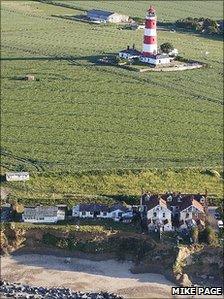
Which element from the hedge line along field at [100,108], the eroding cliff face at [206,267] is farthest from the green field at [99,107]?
the eroding cliff face at [206,267]

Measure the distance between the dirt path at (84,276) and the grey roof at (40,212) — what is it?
10.2 ft

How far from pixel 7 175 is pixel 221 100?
90.4ft

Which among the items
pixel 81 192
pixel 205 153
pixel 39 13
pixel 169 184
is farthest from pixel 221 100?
pixel 39 13

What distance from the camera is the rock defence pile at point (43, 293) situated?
4566cm

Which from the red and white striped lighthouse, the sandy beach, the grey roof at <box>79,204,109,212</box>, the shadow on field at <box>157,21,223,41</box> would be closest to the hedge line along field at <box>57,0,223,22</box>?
the shadow on field at <box>157,21,223,41</box>

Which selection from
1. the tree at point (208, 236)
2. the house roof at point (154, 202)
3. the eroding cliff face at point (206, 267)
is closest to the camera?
the eroding cliff face at point (206, 267)

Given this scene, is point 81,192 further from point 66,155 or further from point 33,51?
point 33,51

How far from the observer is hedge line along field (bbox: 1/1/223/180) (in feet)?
201

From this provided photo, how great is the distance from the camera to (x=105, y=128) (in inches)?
2628

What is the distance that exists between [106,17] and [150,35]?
88.5ft

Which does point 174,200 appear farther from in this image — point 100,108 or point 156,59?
point 156,59

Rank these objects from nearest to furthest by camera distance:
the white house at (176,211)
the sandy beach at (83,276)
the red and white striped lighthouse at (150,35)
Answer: the sandy beach at (83,276) < the white house at (176,211) < the red and white striped lighthouse at (150,35)

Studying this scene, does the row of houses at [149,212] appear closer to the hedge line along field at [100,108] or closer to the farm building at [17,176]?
the farm building at [17,176]

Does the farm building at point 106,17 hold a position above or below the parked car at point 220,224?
above
